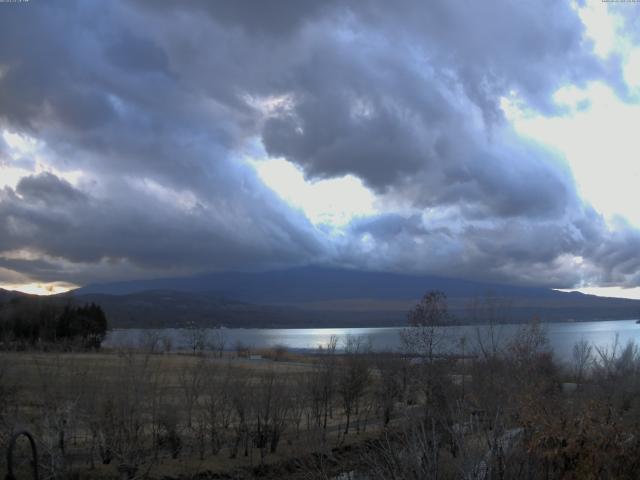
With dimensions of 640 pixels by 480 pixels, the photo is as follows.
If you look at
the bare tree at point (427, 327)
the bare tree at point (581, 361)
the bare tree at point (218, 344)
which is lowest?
the bare tree at point (218, 344)

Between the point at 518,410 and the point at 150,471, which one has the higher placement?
Answer: the point at 518,410

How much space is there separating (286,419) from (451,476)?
2035 cm

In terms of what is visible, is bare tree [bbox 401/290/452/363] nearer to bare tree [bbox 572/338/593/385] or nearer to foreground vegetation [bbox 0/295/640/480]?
foreground vegetation [bbox 0/295/640/480]

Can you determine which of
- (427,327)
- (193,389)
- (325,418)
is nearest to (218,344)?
(427,327)

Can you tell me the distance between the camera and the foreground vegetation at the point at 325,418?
10141 mm

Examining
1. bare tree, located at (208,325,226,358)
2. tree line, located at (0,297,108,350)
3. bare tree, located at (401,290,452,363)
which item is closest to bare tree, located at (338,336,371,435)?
bare tree, located at (401,290,452,363)

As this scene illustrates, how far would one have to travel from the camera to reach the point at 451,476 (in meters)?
11.4

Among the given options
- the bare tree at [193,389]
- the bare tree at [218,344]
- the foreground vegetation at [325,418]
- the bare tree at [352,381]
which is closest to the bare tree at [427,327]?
the foreground vegetation at [325,418]

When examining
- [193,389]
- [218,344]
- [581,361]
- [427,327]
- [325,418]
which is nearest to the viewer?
[193,389]

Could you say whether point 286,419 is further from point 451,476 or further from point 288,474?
point 451,476

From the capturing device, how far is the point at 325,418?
3042 cm

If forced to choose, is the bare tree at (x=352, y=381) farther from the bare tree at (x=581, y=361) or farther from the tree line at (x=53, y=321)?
the tree line at (x=53, y=321)

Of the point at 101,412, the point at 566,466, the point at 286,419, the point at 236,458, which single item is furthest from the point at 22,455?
the point at 566,466

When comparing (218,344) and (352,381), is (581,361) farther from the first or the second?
(218,344)
